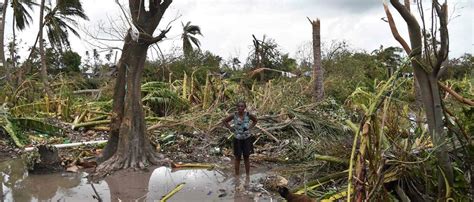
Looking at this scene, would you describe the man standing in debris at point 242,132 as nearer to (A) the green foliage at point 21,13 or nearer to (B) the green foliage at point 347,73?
(B) the green foliage at point 347,73

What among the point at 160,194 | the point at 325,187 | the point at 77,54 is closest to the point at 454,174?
the point at 325,187

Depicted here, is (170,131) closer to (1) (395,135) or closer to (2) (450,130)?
(1) (395,135)

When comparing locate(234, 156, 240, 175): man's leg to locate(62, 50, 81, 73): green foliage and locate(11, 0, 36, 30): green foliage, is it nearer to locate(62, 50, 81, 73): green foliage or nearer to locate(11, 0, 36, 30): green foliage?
locate(11, 0, 36, 30): green foliage

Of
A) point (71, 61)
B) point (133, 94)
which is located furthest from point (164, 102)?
point (71, 61)

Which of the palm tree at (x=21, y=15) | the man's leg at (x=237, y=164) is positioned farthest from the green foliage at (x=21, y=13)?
the man's leg at (x=237, y=164)

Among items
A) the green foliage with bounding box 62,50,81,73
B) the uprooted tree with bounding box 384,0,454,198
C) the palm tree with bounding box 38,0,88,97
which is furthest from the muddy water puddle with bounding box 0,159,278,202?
the green foliage with bounding box 62,50,81,73

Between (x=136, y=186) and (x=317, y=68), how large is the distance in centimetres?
801

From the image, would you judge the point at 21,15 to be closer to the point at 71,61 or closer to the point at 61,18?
the point at 61,18

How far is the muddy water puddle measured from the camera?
7113 mm

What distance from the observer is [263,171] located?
897cm

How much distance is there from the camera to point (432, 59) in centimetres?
465

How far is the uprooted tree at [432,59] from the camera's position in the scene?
4344 millimetres

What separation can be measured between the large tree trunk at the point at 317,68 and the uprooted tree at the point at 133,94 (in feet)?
20.6

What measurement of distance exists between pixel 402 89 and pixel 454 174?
1050mm
